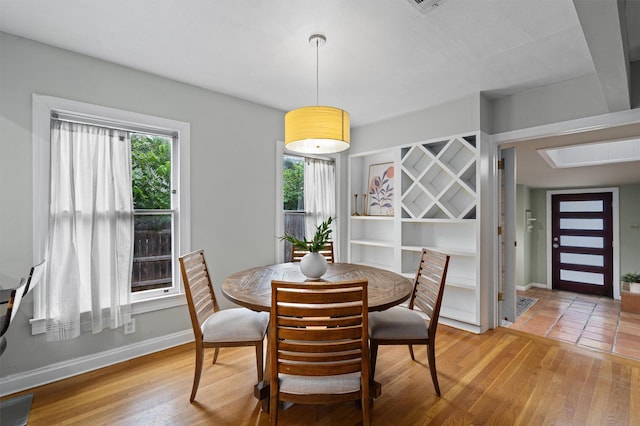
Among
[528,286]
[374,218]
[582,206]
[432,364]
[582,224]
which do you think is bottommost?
[528,286]

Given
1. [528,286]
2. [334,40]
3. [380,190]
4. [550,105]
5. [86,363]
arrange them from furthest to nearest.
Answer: [528,286] < [380,190] < [550,105] < [86,363] < [334,40]

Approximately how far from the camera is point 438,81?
291cm

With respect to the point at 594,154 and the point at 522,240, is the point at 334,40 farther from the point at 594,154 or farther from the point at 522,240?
the point at 522,240

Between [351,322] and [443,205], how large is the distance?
8.28 ft

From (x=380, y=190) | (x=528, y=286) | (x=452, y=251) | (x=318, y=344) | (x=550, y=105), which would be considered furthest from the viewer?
(x=528, y=286)

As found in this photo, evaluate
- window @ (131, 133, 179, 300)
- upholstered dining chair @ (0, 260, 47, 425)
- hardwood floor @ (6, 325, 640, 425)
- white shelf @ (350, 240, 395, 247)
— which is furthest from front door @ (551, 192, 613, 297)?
upholstered dining chair @ (0, 260, 47, 425)

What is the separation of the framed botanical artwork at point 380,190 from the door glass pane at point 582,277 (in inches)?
214

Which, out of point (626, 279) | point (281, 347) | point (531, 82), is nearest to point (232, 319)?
point (281, 347)

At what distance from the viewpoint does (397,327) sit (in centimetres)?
206

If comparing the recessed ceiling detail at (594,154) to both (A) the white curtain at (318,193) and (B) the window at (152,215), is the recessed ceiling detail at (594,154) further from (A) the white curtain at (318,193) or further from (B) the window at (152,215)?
(B) the window at (152,215)

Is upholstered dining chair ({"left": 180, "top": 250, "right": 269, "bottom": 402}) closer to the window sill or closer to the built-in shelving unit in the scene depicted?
the window sill

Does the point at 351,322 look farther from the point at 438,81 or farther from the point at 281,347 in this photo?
the point at 438,81

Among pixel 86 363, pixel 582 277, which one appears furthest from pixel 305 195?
pixel 582 277

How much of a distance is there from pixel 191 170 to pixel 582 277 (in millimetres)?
8128
